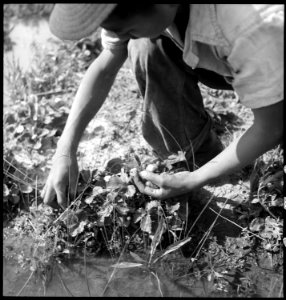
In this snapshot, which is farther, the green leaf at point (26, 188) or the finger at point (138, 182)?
the green leaf at point (26, 188)

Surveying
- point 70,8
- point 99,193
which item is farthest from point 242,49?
point 99,193

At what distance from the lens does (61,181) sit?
6.74 feet

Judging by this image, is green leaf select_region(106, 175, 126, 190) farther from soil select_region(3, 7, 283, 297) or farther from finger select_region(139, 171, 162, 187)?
soil select_region(3, 7, 283, 297)

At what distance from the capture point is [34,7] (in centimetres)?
364

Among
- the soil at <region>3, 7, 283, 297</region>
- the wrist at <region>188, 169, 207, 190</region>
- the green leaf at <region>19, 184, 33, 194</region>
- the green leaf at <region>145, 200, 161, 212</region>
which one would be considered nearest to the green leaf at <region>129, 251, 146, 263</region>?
the soil at <region>3, 7, 283, 297</region>

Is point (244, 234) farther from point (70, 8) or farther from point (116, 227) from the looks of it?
point (70, 8)

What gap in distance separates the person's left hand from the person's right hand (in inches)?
12.1

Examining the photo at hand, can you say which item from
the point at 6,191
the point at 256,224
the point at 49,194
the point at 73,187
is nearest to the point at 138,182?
the point at 73,187

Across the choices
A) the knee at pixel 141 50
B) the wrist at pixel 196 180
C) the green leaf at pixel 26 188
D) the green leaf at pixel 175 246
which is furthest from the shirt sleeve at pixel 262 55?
the green leaf at pixel 26 188

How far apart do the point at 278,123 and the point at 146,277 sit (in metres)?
0.93

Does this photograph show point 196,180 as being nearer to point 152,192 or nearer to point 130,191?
point 152,192

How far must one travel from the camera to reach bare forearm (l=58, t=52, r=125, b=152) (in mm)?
2147

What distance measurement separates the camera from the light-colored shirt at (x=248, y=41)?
1.46 m

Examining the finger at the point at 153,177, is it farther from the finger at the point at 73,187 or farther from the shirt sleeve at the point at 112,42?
the shirt sleeve at the point at 112,42
